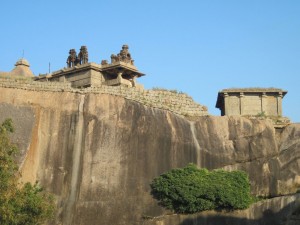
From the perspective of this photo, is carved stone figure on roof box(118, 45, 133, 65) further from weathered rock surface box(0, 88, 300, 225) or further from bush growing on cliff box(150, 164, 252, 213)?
bush growing on cliff box(150, 164, 252, 213)

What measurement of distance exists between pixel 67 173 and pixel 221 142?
1100 cm

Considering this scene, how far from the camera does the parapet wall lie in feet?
126

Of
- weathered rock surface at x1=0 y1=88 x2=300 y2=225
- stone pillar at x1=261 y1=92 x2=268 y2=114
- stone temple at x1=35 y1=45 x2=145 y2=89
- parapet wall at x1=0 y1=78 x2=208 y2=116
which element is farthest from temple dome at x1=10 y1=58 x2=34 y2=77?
stone pillar at x1=261 y1=92 x2=268 y2=114

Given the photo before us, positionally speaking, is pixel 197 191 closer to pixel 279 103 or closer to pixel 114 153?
pixel 114 153

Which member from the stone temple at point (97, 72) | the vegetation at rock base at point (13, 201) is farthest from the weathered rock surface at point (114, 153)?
the vegetation at rock base at point (13, 201)

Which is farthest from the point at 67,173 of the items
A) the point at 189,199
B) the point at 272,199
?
the point at 272,199

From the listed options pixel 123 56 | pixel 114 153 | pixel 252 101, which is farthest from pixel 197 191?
pixel 123 56

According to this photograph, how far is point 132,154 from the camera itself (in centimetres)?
3728

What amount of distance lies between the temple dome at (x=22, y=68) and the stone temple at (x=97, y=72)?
7056 mm

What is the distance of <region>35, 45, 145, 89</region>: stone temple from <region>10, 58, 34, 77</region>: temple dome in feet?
23.2

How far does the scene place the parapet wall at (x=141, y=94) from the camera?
38500mm

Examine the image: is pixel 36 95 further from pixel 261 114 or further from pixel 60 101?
pixel 261 114

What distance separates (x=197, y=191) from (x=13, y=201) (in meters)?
13.9

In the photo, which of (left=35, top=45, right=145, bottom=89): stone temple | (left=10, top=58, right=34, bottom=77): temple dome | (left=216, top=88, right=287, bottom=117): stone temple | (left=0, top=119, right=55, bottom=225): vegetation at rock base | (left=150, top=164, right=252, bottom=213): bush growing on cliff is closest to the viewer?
(left=0, top=119, right=55, bottom=225): vegetation at rock base
